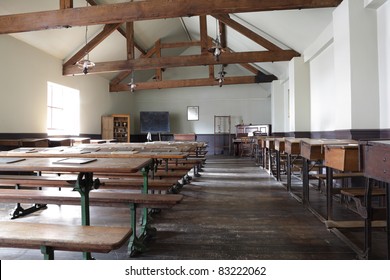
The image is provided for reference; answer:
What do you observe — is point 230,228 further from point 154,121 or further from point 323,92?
point 154,121

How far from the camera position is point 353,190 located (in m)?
2.23

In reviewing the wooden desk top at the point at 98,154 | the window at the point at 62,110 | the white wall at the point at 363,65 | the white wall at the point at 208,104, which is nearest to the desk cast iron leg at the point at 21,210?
the wooden desk top at the point at 98,154

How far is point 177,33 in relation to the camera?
983 centimetres

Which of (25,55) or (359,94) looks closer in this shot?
(359,94)

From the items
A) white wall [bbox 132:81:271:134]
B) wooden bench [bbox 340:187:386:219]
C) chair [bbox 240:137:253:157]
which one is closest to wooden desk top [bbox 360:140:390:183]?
wooden bench [bbox 340:187:386:219]

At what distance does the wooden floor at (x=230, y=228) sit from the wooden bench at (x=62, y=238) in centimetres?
72

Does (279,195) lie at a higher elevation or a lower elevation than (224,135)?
lower

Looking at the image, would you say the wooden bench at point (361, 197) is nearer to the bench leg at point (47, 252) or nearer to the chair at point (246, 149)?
the bench leg at point (47, 252)

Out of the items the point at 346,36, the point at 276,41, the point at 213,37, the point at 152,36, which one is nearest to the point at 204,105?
the point at 213,37

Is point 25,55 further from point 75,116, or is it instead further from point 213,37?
point 213,37
